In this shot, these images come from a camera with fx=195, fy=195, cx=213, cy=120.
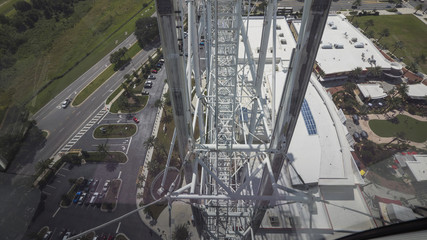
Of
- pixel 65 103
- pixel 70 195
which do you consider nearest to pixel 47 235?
pixel 70 195

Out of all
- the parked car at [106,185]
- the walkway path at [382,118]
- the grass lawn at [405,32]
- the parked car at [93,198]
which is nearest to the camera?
the parked car at [93,198]

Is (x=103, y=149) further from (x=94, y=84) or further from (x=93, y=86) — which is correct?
(x=94, y=84)

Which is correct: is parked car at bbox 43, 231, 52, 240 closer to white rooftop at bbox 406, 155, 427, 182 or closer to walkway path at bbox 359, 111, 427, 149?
white rooftop at bbox 406, 155, 427, 182

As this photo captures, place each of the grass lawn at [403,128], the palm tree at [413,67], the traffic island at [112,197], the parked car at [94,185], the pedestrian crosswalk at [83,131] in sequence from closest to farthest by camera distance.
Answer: the traffic island at [112,197]
the parked car at [94,185]
the pedestrian crosswalk at [83,131]
the grass lawn at [403,128]
the palm tree at [413,67]

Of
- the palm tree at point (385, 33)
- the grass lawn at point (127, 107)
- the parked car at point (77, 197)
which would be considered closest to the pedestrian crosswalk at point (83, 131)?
the grass lawn at point (127, 107)

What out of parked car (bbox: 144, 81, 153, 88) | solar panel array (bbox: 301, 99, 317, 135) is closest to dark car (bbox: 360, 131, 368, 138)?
solar panel array (bbox: 301, 99, 317, 135)

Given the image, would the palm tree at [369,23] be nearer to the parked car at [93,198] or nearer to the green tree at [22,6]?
the green tree at [22,6]

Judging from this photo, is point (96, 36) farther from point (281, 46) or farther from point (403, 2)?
point (403, 2)
